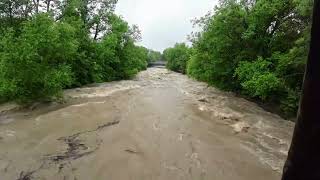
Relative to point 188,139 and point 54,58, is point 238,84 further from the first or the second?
point 188,139

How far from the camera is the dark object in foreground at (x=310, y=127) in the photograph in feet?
14.2

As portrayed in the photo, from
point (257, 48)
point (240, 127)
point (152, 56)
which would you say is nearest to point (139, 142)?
point (240, 127)

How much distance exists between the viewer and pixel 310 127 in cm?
444

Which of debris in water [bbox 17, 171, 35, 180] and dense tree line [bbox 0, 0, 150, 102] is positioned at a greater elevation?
dense tree line [bbox 0, 0, 150, 102]

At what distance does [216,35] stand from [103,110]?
14.4 metres

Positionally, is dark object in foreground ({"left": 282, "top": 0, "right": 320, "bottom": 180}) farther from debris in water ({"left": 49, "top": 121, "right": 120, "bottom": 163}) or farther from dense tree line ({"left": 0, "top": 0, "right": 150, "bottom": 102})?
dense tree line ({"left": 0, "top": 0, "right": 150, "bottom": 102})

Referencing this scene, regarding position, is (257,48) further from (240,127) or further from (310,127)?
(310,127)

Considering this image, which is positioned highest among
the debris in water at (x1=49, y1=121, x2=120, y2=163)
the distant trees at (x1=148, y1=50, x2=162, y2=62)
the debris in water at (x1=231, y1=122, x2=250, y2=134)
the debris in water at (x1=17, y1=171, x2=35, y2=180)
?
the distant trees at (x1=148, y1=50, x2=162, y2=62)

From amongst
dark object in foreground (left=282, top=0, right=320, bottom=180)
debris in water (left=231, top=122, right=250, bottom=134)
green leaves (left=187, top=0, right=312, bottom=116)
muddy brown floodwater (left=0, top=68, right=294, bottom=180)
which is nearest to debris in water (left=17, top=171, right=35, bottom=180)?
muddy brown floodwater (left=0, top=68, right=294, bottom=180)

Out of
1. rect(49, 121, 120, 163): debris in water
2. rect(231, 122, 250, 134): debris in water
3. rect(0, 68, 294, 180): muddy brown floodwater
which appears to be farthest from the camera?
rect(231, 122, 250, 134): debris in water

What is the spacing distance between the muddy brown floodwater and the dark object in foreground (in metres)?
5.73

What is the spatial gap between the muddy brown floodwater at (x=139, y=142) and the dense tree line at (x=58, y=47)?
5.62 ft

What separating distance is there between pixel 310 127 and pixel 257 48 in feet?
84.2

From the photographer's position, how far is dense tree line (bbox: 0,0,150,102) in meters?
21.8
